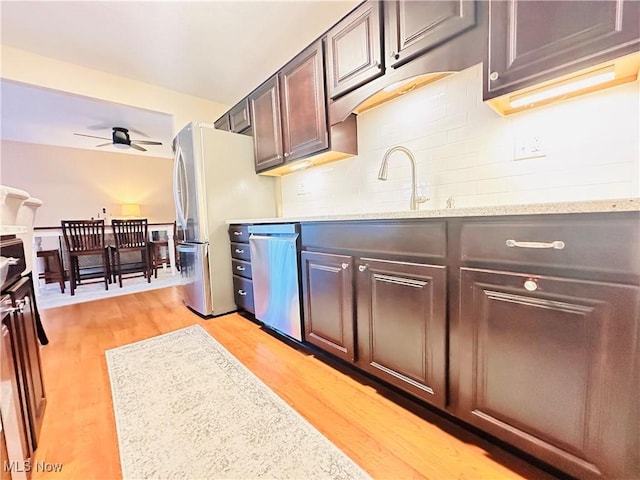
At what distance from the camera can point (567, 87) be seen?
42.6 inches

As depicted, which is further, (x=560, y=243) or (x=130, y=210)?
(x=130, y=210)

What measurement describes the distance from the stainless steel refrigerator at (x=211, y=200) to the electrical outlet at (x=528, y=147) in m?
2.20

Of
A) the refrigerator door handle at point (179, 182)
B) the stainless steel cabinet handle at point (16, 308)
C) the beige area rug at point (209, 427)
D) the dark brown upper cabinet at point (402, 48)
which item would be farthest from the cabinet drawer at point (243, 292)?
the dark brown upper cabinet at point (402, 48)

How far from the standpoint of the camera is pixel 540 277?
0.82 metres

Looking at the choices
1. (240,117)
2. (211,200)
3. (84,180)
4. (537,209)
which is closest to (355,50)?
(537,209)

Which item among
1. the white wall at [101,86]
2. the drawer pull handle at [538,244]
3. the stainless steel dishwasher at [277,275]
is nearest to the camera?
the drawer pull handle at [538,244]

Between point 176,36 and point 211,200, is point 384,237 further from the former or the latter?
point 176,36

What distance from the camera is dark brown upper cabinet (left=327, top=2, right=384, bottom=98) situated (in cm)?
147

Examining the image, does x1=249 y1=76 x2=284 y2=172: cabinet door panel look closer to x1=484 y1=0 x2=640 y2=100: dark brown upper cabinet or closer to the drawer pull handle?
x1=484 y1=0 x2=640 y2=100: dark brown upper cabinet

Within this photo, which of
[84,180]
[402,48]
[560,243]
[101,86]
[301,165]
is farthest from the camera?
[84,180]

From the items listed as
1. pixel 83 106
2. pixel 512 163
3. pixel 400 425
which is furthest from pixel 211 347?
pixel 83 106

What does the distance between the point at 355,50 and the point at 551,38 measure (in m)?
0.96

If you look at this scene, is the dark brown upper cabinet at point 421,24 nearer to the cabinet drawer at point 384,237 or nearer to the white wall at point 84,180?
the cabinet drawer at point 384,237

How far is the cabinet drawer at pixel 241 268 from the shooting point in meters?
2.38
